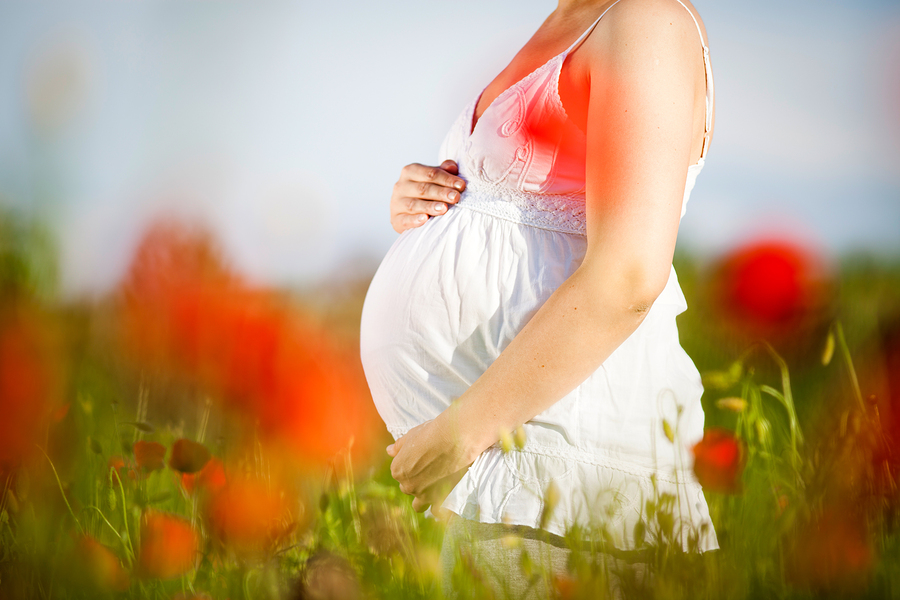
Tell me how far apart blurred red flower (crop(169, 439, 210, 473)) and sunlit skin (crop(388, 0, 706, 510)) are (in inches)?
12.6

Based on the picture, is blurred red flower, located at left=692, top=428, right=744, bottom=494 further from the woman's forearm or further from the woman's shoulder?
the woman's shoulder

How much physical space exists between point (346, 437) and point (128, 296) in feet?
1.31

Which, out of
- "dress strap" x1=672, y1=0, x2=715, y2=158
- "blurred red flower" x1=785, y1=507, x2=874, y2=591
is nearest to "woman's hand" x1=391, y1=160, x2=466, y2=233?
"dress strap" x1=672, y1=0, x2=715, y2=158

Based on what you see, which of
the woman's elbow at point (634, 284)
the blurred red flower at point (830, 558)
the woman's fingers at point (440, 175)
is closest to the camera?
the blurred red flower at point (830, 558)

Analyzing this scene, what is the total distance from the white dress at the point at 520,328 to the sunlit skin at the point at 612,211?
0.04 meters

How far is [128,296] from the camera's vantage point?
797mm

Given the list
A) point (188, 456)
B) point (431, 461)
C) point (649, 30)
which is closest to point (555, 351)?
point (431, 461)

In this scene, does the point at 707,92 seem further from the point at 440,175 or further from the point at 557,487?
the point at 557,487

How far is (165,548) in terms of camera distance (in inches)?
27.5

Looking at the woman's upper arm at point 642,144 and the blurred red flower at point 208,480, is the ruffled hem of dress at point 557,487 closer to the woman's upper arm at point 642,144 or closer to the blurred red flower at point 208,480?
the woman's upper arm at point 642,144

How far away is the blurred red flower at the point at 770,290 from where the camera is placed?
1107 millimetres

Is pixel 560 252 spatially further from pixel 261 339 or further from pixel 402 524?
pixel 261 339

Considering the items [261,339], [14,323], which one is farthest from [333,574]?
[261,339]

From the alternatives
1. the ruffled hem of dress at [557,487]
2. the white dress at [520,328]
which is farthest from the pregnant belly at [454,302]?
the ruffled hem of dress at [557,487]
